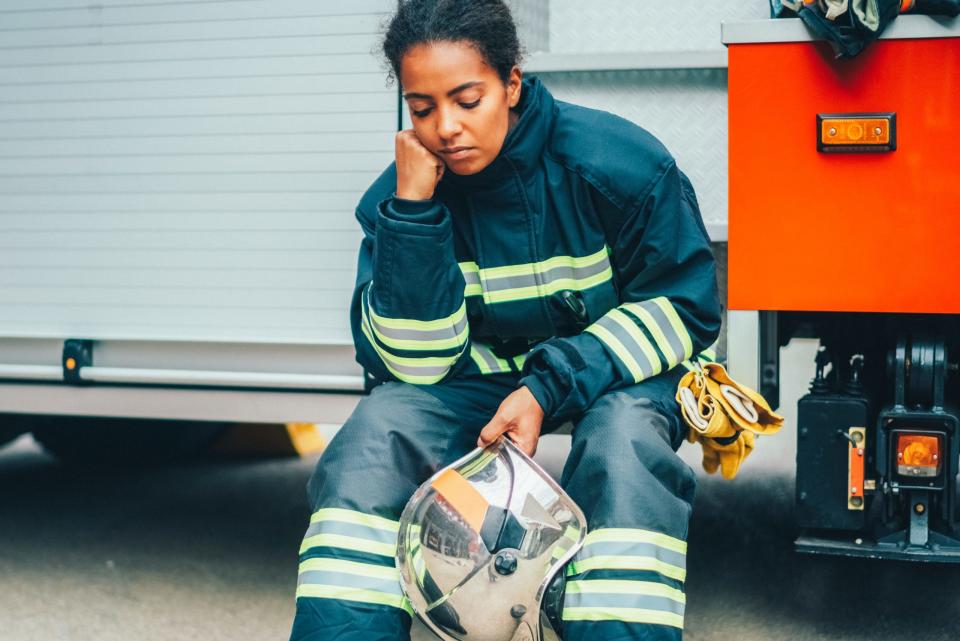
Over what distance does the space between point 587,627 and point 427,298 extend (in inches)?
28.0

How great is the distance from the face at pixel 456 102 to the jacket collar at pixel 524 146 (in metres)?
0.02

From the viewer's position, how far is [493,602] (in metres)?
1.99

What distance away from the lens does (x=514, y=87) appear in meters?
2.35

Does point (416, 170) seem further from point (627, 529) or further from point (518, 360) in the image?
point (627, 529)

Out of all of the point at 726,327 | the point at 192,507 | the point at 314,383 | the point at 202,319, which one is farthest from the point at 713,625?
the point at 192,507

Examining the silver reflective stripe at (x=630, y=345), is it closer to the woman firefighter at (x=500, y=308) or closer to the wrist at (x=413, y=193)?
the woman firefighter at (x=500, y=308)

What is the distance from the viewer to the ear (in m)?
2.33

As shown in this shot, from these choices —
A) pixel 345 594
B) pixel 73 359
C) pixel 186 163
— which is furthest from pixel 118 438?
pixel 345 594

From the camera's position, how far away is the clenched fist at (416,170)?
7.35ft

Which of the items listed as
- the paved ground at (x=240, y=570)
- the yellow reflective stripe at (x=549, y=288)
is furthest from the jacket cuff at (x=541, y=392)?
the paved ground at (x=240, y=570)

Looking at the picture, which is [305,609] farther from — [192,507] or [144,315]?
[192,507]

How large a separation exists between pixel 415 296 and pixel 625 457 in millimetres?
529

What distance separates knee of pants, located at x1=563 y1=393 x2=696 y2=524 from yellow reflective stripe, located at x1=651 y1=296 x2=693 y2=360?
0.56 feet

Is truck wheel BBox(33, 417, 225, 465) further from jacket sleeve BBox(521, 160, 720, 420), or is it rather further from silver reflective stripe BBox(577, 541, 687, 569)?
silver reflective stripe BBox(577, 541, 687, 569)
